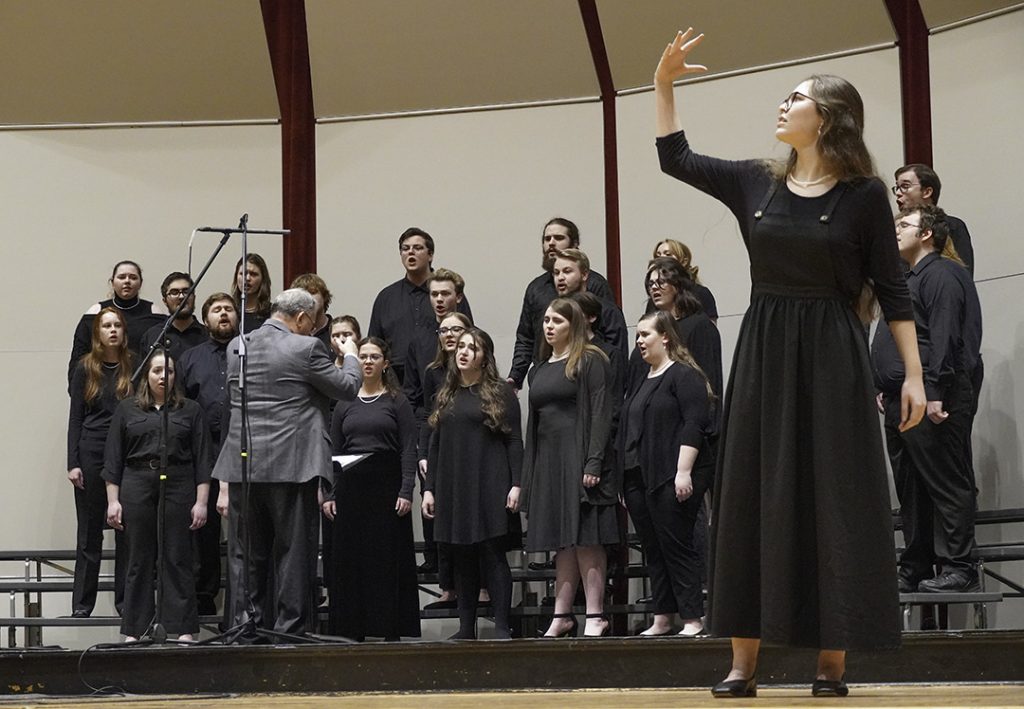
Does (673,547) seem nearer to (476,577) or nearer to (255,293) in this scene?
(476,577)

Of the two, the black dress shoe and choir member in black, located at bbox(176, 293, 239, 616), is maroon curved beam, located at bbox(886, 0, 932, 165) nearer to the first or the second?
the black dress shoe

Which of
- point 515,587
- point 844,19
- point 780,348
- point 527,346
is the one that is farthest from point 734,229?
point 780,348

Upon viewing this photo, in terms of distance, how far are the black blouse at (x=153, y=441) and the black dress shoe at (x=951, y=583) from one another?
298 cm

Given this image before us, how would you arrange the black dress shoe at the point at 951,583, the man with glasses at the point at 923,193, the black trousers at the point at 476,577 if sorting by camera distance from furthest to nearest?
the black trousers at the point at 476,577 < the man with glasses at the point at 923,193 < the black dress shoe at the point at 951,583

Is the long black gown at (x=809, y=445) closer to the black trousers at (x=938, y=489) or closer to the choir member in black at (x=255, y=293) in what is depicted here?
the black trousers at (x=938, y=489)

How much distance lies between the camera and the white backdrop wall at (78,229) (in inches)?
293

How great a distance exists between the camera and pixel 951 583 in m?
4.62

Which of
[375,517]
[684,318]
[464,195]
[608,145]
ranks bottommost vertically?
[375,517]

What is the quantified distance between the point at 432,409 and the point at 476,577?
Result: 741mm

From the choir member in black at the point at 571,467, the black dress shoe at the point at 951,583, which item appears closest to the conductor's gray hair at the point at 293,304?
the choir member in black at the point at 571,467

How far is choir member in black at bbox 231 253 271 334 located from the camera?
6.14m

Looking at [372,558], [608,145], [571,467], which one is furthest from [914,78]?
[372,558]

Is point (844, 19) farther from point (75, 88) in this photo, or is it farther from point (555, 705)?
point (555, 705)

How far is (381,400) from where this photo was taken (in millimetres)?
5723
